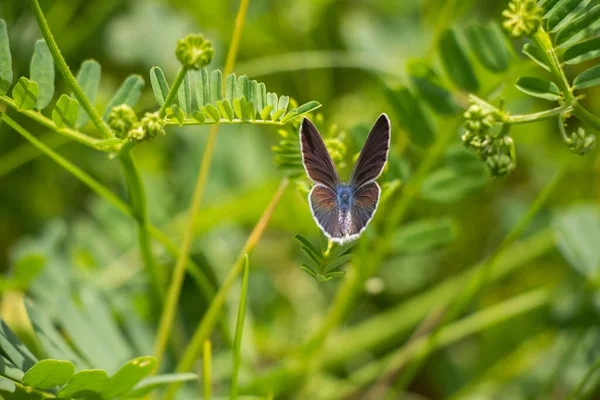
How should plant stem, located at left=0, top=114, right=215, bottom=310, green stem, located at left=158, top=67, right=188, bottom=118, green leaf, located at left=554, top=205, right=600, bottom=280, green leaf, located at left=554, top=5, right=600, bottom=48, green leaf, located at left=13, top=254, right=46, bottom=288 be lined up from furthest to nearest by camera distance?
green leaf, located at left=554, top=205, right=600, bottom=280, green leaf, located at left=13, top=254, right=46, bottom=288, plant stem, located at left=0, top=114, right=215, bottom=310, green leaf, located at left=554, top=5, right=600, bottom=48, green stem, located at left=158, top=67, right=188, bottom=118

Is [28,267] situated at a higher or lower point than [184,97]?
lower

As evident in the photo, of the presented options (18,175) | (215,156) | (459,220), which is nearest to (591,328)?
(459,220)

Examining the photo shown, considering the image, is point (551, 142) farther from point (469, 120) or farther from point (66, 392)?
point (66, 392)

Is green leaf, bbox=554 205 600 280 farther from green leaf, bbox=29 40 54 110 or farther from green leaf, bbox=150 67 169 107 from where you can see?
green leaf, bbox=29 40 54 110

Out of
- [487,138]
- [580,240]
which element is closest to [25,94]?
[487,138]

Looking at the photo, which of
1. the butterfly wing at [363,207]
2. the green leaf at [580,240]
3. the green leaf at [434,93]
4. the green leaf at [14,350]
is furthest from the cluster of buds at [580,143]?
the green leaf at [14,350]

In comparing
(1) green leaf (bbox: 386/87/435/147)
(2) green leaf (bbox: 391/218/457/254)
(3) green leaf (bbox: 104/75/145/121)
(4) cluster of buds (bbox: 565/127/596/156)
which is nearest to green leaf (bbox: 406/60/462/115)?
(1) green leaf (bbox: 386/87/435/147)

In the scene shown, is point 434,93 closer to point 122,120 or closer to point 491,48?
point 491,48
